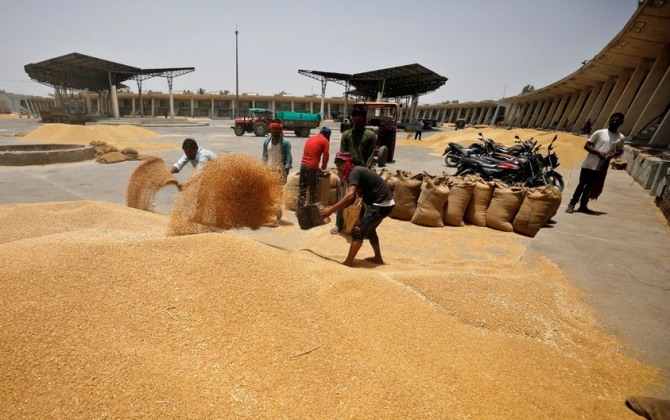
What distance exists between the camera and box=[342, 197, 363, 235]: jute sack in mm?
4277

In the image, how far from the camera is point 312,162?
485cm

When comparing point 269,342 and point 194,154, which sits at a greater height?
point 194,154

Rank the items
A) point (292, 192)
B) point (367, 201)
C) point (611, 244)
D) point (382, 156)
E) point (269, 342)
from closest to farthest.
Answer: point (269, 342) < point (367, 201) < point (611, 244) < point (292, 192) < point (382, 156)

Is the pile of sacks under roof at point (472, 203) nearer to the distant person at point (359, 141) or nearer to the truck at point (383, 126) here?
the distant person at point (359, 141)

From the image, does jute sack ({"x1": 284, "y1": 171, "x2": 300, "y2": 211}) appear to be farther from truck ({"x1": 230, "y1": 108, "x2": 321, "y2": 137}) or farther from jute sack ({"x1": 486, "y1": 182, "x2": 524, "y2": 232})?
truck ({"x1": 230, "y1": 108, "x2": 321, "y2": 137})

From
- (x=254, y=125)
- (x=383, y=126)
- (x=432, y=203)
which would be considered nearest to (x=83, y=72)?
(x=254, y=125)

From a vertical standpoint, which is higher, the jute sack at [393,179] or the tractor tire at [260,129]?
the jute sack at [393,179]

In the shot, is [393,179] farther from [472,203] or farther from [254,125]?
[254,125]

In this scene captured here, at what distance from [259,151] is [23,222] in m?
9.29

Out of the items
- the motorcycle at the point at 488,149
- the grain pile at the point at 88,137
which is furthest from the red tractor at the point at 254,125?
the motorcycle at the point at 488,149

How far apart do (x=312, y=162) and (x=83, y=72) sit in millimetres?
43130

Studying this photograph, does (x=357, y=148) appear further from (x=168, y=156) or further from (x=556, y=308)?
(x=168, y=156)

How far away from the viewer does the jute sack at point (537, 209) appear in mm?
4578

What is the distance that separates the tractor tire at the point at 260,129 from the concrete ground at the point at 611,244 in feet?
38.4
